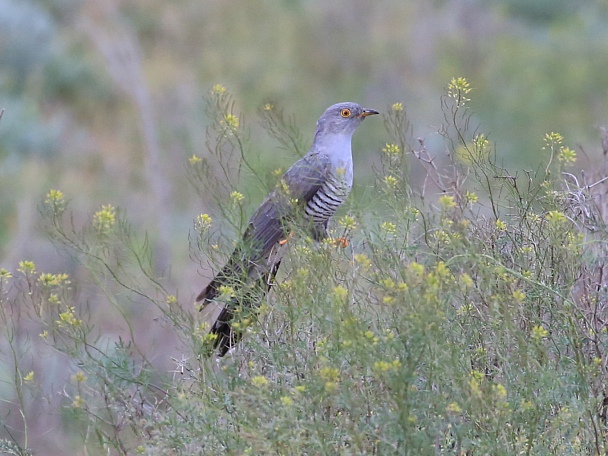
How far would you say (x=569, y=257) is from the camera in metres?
3.04

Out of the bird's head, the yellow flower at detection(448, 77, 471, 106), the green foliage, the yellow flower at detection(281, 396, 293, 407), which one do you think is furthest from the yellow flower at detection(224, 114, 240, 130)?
the bird's head

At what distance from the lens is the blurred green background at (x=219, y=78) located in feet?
40.2

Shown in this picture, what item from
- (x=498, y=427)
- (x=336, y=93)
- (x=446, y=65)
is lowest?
(x=498, y=427)

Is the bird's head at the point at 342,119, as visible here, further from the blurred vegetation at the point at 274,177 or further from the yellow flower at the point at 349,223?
the yellow flower at the point at 349,223

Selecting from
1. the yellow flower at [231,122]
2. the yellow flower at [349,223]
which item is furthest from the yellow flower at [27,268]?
the yellow flower at [349,223]

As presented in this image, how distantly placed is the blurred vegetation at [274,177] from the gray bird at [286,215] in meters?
0.11

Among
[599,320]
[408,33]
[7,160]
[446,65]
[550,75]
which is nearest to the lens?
[599,320]

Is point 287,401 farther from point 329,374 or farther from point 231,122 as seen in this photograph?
point 231,122

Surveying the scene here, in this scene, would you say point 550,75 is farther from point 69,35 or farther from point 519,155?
point 69,35

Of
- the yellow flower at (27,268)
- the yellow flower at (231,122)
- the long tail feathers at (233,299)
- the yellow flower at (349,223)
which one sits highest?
the yellow flower at (231,122)

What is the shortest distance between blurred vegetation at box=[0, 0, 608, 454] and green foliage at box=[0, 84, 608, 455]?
2 centimetres

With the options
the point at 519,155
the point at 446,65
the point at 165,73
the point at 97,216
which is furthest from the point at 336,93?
the point at 97,216

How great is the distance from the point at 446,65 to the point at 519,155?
3.22 meters

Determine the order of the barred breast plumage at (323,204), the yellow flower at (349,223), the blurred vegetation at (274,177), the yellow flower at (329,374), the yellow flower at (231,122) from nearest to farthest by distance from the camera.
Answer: the yellow flower at (329,374), the blurred vegetation at (274,177), the yellow flower at (349,223), the yellow flower at (231,122), the barred breast plumage at (323,204)
